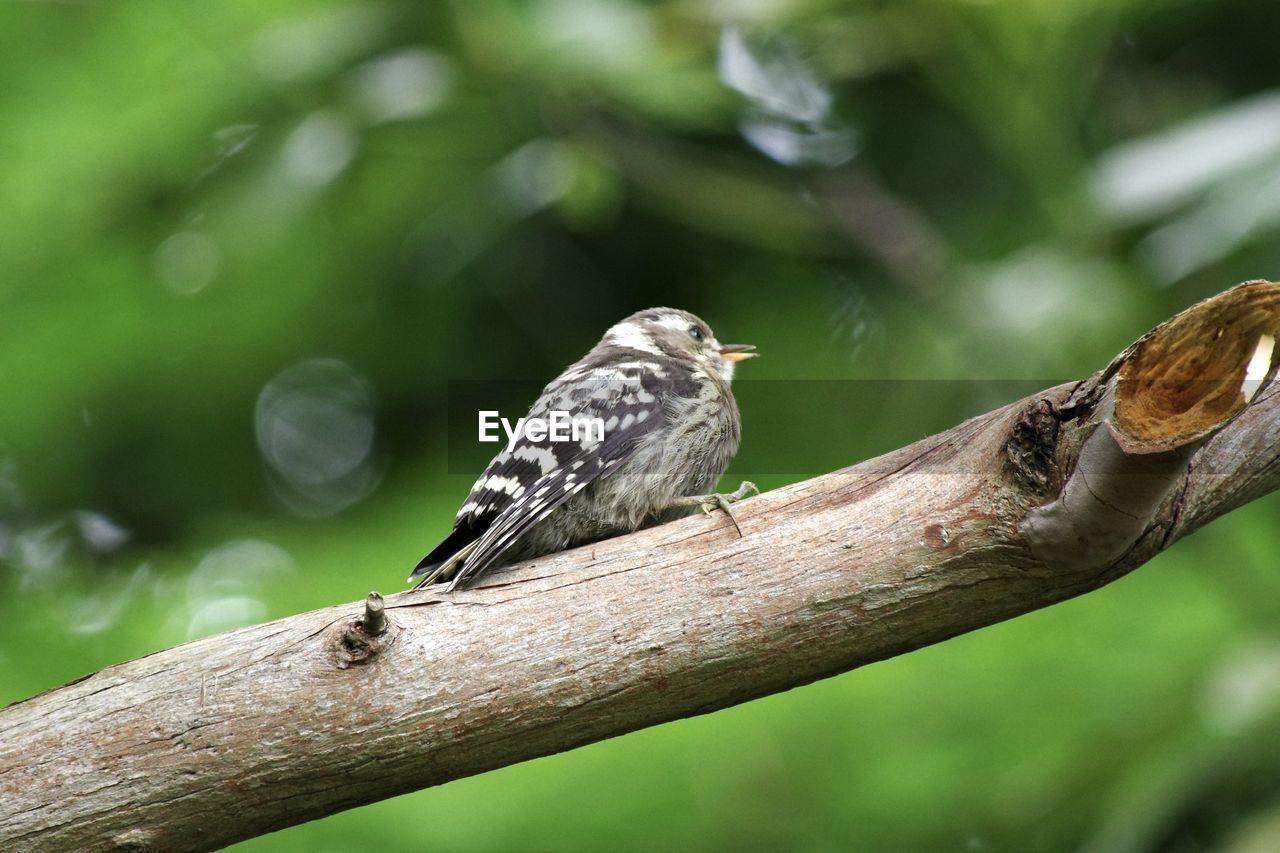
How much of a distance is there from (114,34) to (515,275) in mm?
1969

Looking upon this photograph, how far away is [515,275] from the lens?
19.7ft

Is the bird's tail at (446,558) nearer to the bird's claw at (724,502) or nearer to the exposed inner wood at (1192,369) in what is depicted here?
the bird's claw at (724,502)

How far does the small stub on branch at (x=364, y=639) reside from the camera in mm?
2781

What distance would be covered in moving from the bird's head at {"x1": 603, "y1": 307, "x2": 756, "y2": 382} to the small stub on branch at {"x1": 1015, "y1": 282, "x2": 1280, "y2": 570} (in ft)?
6.68

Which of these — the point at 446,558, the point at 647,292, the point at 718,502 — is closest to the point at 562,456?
the point at 446,558

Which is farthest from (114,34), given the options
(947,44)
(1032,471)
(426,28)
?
(1032,471)

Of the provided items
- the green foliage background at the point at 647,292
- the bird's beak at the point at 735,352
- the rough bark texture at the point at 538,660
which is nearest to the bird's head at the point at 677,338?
the bird's beak at the point at 735,352

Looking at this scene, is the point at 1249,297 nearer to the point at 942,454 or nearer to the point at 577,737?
the point at 942,454

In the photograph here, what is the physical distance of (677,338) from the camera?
15.2 feet

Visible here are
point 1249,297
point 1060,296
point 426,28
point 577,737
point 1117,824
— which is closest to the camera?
point 1249,297

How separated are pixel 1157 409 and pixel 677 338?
7.66ft

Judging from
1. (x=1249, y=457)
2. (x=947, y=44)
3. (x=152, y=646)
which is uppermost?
(x=947, y=44)

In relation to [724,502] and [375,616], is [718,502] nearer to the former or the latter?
[724,502]

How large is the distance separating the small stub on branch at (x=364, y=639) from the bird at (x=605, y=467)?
38 centimetres
